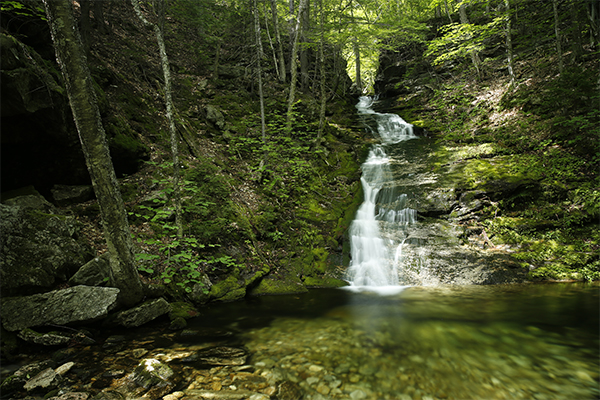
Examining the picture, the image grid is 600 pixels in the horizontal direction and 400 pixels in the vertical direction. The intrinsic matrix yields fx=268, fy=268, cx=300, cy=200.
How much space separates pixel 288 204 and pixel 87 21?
30.6 ft

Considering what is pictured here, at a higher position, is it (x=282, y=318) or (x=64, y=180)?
(x=64, y=180)

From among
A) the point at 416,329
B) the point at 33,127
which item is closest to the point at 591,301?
the point at 416,329

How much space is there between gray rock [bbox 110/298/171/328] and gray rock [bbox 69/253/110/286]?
2.19 feet

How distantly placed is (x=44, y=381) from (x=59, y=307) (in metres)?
1.37

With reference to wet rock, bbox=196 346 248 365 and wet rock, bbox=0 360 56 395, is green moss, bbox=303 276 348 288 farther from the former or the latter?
wet rock, bbox=0 360 56 395

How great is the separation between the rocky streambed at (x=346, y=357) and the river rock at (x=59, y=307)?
1.21ft

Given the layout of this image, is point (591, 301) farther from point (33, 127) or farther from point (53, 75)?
point (53, 75)

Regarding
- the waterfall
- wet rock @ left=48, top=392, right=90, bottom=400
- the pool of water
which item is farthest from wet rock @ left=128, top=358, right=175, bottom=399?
the waterfall

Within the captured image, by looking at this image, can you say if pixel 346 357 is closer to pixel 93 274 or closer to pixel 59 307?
pixel 59 307

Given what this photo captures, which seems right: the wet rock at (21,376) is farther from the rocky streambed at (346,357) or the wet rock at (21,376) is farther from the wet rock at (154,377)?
the wet rock at (154,377)

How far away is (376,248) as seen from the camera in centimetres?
891

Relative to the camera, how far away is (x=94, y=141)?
3.91 meters

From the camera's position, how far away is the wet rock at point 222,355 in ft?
12.0

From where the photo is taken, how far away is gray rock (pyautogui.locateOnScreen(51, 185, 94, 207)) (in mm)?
6148
